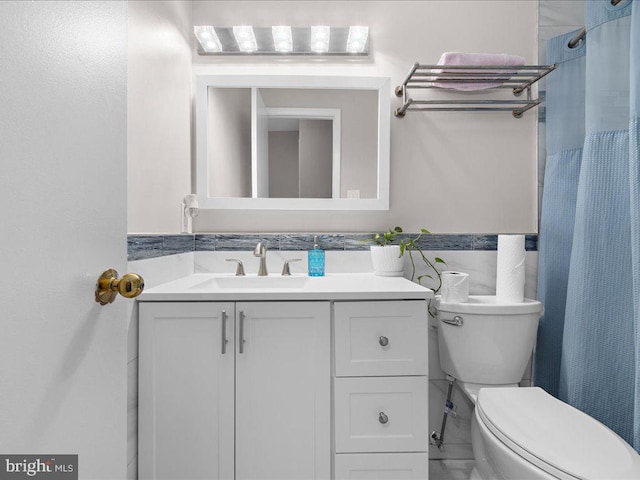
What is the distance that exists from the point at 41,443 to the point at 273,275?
123 centimetres

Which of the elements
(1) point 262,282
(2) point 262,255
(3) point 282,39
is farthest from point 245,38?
(1) point 262,282

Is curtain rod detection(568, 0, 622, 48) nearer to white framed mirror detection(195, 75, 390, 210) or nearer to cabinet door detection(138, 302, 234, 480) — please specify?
white framed mirror detection(195, 75, 390, 210)

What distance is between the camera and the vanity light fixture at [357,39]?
1.71 metres

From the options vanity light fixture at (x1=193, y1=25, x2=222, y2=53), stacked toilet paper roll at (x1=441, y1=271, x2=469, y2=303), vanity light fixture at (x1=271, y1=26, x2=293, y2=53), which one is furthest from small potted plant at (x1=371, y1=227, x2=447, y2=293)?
vanity light fixture at (x1=193, y1=25, x2=222, y2=53)

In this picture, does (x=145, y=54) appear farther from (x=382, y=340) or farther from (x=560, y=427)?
(x=560, y=427)

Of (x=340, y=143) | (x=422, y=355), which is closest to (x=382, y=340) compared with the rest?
(x=422, y=355)

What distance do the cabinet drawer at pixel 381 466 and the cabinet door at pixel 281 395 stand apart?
6cm

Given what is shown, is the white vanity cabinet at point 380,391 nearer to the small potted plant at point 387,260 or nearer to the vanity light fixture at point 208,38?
the small potted plant at point 387,260

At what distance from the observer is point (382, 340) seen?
1240 mm

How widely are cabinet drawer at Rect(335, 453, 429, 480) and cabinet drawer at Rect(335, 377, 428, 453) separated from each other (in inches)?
0.8

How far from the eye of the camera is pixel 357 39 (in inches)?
68.3

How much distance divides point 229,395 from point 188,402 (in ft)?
0.44

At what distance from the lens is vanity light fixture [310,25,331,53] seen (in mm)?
1695

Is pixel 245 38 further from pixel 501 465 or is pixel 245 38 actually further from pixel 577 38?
pixel 501 465
